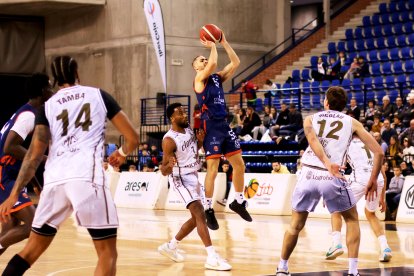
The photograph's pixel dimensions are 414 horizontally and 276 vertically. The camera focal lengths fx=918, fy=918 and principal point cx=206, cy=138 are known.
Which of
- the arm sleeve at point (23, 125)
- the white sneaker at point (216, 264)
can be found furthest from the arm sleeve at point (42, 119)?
the white sneaker at point (216, 264)

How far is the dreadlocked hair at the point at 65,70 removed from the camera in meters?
6.77

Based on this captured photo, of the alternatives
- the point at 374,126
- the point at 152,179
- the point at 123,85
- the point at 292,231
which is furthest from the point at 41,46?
the point at 292,231

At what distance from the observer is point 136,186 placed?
2503 centimetres

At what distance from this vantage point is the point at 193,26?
110ft

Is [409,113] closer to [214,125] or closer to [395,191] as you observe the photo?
[395,191]

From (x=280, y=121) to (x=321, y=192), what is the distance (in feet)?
56.1

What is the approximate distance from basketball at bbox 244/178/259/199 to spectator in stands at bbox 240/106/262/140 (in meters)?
4.89

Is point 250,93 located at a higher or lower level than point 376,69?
lower

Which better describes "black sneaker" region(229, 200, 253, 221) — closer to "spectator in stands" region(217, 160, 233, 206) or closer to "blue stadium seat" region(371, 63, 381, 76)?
"spectator in stands" region(217, 160, 233, 206)

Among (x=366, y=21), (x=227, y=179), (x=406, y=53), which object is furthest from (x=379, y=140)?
(x=366, y=21)

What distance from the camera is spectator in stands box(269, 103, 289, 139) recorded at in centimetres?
2602

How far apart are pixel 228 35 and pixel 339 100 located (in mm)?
24875

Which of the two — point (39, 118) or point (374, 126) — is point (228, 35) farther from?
point (39, 118)

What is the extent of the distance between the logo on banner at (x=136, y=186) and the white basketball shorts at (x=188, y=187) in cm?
1334
